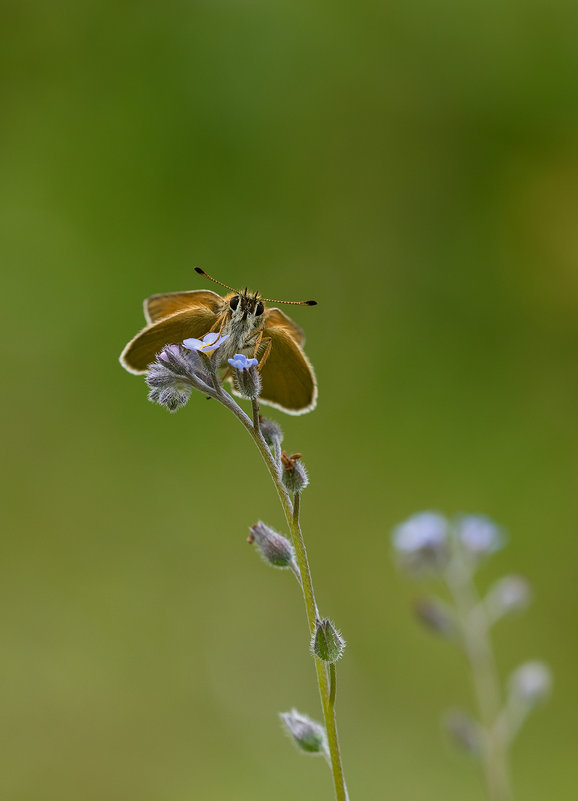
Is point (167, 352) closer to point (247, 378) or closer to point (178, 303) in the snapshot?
point (247, 378)

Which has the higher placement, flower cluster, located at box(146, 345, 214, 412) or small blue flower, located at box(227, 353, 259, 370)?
small blue flower, located at box(227, 353, 259, 370)

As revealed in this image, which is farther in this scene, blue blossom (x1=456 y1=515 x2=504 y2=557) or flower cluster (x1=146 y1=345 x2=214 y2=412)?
blue blossom (x1=456 y1=515 x2=504 y2=557)

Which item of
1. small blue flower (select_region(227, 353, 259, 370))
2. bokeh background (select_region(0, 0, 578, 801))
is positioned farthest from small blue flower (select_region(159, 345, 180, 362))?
bokeh background (select_region(0, 0, 578, 801))

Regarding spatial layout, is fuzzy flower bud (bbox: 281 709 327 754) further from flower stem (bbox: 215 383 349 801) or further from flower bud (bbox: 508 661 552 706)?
flower bud (bbox: 508 661 552 706)

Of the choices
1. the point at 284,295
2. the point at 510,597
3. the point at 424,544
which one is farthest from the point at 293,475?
the point at 284,295

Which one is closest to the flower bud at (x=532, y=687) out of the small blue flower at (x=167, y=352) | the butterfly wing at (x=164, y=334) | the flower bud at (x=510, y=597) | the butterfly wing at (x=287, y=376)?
the flower bud at (x=510, y=597)

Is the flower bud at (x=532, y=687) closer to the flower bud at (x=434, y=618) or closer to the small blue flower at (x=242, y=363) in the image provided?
the flower bud at (x=434, y=618)

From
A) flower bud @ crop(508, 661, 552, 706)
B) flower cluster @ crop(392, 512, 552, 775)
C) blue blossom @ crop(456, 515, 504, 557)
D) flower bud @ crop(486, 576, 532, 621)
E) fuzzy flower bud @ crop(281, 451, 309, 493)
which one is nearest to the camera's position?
fuzzy flower bud @ crop(281, 451, 309, 493)
